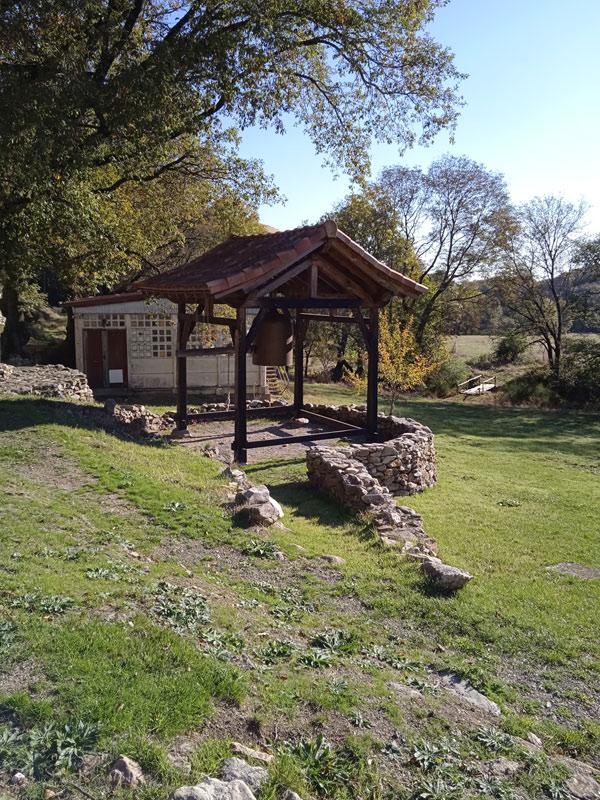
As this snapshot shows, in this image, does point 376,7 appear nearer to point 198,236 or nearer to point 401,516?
point 401,516

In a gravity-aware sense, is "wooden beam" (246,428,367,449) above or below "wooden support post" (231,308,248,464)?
below

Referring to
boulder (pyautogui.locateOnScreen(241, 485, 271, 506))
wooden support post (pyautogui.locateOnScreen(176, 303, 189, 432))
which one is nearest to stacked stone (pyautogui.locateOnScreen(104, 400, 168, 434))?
wooden support post (pyautogui.locateOnScreen(176, 303, 189, 432))

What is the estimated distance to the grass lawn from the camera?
3707 millimetres

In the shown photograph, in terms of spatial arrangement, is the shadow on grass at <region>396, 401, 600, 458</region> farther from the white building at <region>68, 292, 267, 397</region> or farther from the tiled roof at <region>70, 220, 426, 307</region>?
the tiled roof at <region>70, 220, 426, 307</region>

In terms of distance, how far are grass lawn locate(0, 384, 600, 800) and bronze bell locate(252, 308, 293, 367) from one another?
2978 millimetres

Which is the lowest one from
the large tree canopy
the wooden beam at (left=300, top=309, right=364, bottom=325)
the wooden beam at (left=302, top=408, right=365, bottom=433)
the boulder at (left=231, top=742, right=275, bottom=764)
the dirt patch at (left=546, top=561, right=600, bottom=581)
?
the dirt patch at (left=546, top=561, right=600, bottom=581)

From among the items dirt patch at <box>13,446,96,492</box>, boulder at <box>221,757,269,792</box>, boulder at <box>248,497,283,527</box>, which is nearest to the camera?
boulder at <box>221,757,269,792</box>

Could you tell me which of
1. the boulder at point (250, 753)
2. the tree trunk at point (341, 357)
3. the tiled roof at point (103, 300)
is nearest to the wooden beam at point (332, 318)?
the tiled roof at point (103, 300)

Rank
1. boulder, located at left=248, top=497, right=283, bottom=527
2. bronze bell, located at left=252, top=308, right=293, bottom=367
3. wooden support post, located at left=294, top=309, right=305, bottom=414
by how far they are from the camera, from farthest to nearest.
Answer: wooden support post, located at left=294, top=309, right=305, bottom=414 < bronze bell, located at left=252, top=308, right=293, bottom=367 < boulder, located at left=248, top=497, right=283, bottom=527

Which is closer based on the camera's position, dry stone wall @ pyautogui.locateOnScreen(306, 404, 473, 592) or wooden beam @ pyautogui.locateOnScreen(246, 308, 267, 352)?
dry stone wall @ pyautogui.locateOnScreen(306, 404, 473, 592)

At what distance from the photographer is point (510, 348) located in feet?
125

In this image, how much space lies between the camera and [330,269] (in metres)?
12.8

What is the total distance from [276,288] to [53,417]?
193 inches

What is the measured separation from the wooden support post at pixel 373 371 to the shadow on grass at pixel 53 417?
436cm
